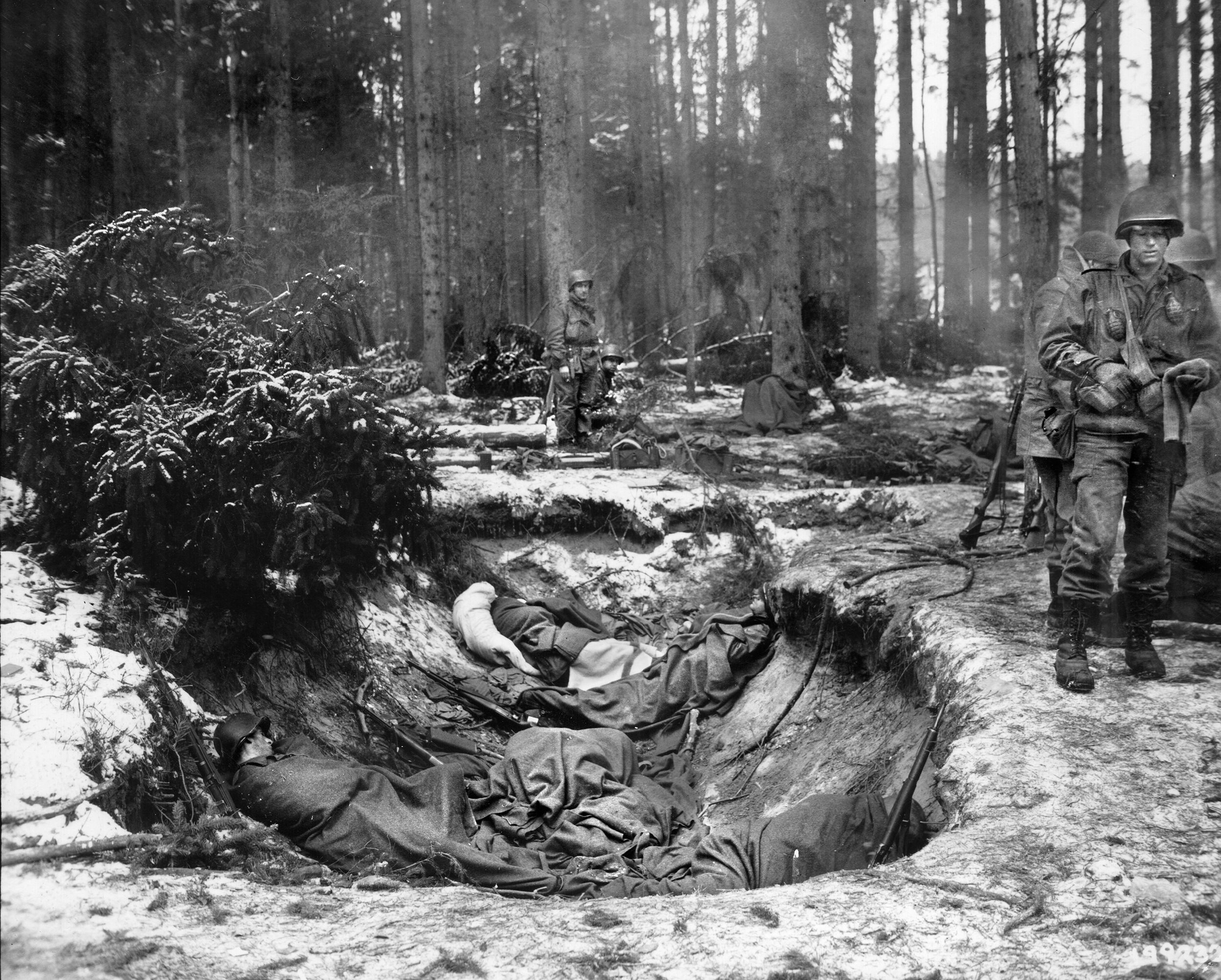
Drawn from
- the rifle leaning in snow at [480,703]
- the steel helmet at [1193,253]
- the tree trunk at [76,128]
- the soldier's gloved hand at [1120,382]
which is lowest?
the rifle leaning in snow at [480,703]

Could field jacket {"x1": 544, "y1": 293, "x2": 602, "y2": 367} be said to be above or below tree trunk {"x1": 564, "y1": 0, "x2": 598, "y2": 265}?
below

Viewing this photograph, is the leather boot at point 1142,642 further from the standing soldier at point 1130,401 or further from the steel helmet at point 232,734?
the steel helmet at point 232,734

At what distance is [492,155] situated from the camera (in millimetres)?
24438

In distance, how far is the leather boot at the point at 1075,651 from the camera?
4312mm

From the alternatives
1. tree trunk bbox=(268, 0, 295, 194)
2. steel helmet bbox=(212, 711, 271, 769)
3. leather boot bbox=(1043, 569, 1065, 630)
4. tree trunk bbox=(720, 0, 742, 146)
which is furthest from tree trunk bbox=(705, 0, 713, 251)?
steel helmet bbox=(212, 711, 271, 769)

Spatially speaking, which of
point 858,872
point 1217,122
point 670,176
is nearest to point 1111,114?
point 1217,122

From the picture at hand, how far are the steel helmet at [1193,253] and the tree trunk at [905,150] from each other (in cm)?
1591

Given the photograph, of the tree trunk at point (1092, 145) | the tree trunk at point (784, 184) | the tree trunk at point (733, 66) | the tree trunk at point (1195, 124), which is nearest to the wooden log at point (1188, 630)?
the tree trunk at point (784, 184)

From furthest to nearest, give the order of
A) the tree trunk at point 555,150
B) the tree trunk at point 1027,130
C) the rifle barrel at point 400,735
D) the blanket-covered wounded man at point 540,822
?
1. the tree trunk at point 555,150
2. the tree trunk at point 1027,130
3. the rifle barrel at point 400,735
4. the blanket-covered wounded man at point 540,822

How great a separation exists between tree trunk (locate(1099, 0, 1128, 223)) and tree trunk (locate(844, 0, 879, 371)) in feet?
14.7

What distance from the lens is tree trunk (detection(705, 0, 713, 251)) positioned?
2108 cm

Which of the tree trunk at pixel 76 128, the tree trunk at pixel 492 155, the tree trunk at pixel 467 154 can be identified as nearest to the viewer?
the tree trunk at pixel 76 128

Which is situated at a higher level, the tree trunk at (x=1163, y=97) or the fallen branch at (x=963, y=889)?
the tree trunk at (x=1163, y=97)

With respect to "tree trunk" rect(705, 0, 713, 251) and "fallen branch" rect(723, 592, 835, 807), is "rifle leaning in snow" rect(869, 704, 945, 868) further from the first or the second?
"tree trunk" rect(705, 0, 713, 251)
